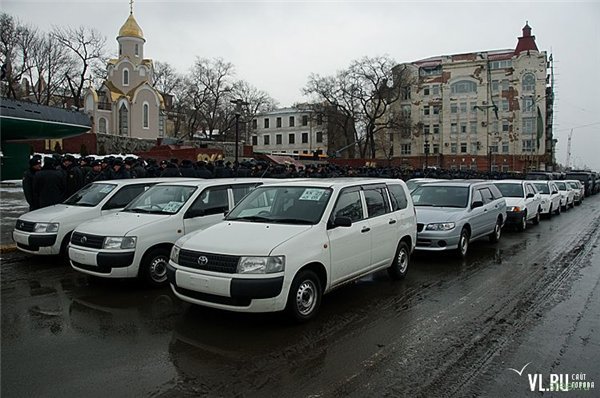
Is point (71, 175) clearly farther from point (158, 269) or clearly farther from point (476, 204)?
point (476, 204)

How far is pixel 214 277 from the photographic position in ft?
17.2

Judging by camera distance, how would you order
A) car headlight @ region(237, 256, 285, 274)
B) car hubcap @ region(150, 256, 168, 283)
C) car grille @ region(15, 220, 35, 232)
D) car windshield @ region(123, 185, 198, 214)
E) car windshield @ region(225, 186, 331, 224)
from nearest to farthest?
car headlight @ region(237, 256, 285, 274) < car windshield @ region(225, 186, 331, 224) < car hubcap @ region(150, 256, 168, 283) < car windshield @ region(123, 185, 198, 214) < car grille @ region(15, 220, 35, 232)

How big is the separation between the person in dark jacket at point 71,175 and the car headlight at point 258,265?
844cm

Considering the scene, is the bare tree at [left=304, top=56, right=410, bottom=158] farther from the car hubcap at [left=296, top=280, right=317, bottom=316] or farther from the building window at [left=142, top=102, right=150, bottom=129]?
the car hubcap at [left=296, top=280, right=317, bottom=316]

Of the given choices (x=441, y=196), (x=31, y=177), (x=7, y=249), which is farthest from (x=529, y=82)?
(x=7, y=249)

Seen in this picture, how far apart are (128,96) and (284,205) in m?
53.0

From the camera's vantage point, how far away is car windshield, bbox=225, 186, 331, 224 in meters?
6.15

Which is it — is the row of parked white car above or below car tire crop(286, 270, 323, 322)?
above

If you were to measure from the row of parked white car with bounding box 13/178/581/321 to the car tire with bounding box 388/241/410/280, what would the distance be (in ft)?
0.06

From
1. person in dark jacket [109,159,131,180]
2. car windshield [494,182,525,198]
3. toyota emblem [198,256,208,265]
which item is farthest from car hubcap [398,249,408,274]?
car windshield [494,182,525,198]

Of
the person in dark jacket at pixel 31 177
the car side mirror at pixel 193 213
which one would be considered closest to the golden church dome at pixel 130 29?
the person in dark jacket at pixel 31 177

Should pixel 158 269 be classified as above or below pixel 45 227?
below

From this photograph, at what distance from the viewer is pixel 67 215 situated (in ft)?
29.0

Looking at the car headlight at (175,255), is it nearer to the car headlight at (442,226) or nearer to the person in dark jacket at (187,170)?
the car headlight at (442,226)
